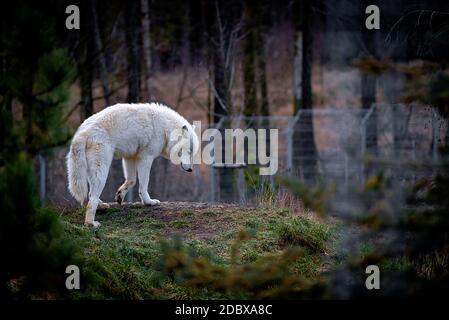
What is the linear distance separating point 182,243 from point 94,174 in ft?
9.01

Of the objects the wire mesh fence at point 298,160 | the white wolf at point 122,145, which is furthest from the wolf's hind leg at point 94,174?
the wire mesh fence at point 298,160

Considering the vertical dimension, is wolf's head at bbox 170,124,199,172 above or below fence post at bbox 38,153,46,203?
above

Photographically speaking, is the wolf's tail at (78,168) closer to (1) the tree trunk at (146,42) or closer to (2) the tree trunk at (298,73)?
(1) the tree trunk at (146,42)

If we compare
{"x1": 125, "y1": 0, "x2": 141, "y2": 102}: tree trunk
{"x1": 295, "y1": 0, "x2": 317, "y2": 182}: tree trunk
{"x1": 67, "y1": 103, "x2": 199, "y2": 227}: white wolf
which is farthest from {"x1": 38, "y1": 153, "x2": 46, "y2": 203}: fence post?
{"x1": 67, "y1": 103, "x2": 199, "y2": 227}: white wolf

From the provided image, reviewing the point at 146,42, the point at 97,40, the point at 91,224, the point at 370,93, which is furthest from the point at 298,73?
the point at 91,224

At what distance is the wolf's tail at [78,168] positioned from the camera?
10461 mm

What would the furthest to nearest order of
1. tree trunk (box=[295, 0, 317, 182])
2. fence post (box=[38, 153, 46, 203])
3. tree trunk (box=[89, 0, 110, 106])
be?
tree trunk (box=[89, 0, 110, 106]) → tree trunk (box=[295, 0, 317, 182]) → fence post (box=[38, 153, 46, 203])

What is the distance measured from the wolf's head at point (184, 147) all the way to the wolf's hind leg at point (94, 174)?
1440 mm

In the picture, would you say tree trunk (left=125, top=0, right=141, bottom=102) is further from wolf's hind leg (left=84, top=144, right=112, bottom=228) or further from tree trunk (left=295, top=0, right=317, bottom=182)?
wolf's hind leg (left=84, top=144, right=112, bottom=228)

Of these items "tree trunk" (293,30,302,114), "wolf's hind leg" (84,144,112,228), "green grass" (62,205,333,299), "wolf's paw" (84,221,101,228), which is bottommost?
"green grass" (62,205,333,299)

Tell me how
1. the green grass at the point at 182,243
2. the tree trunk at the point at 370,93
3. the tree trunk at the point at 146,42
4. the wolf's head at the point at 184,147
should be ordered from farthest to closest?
1. the tree trunk at the point at 146,42
2. the tree trunk at the point at 370,93
3. the wolf's head at the point at 184,147
4. the green grass at the point at 182,243

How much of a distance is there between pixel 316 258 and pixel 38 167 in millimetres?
10757

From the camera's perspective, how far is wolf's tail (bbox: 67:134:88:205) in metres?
10.5
